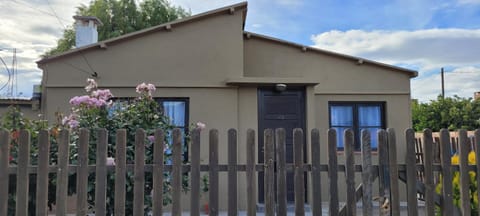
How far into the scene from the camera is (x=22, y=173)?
11.4ft

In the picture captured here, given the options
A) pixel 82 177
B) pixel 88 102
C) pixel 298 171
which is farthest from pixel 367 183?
pixel 88 102

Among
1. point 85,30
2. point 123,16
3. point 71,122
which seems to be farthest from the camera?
point 123,16

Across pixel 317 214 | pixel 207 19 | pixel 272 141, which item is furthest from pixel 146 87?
pixel 207 19

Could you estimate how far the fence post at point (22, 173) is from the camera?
3.46 meters

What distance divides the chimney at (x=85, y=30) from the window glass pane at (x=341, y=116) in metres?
6.39

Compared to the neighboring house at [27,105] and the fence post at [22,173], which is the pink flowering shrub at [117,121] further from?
the neighboring house at [27,105]

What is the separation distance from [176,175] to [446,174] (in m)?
2.76

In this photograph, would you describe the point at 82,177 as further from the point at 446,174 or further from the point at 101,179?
the point at 446,174

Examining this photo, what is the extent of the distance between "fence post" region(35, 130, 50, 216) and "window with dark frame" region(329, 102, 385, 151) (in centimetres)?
697

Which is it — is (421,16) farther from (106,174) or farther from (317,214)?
(106,174)

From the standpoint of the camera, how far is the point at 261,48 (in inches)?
360

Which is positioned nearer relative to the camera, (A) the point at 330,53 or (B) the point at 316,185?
(B) the point at 316,185

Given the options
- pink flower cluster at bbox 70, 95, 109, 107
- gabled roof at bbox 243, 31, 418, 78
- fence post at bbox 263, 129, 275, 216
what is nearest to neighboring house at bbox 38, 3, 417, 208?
gabled roof at bbox 243, 31, 418, 78

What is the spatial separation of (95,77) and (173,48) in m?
1.75
